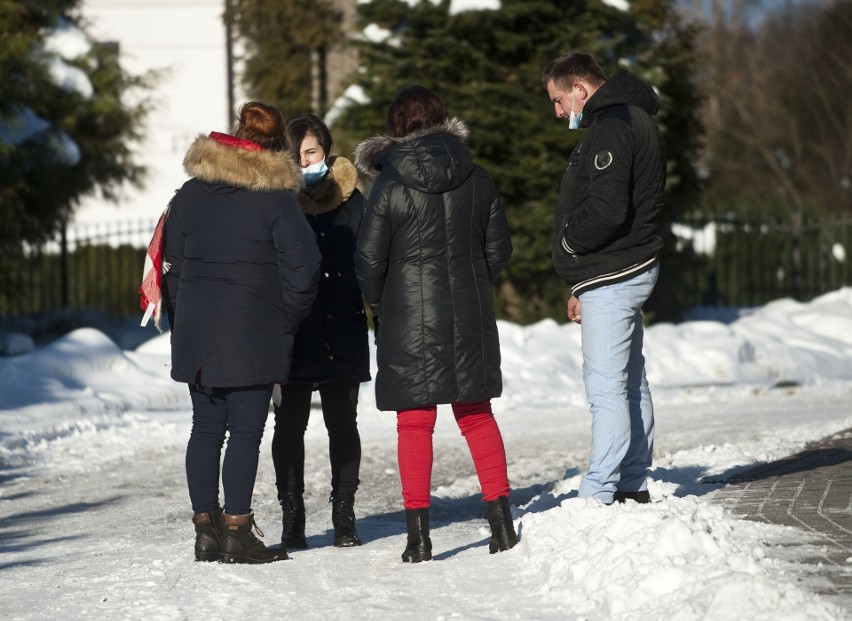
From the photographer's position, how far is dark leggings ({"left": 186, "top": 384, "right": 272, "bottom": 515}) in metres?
5.37

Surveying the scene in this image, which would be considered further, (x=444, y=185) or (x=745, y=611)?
(x=444, y=185)

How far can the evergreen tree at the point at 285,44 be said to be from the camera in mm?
24516

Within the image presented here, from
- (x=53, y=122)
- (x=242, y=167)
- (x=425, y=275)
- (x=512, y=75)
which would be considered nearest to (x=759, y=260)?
(x=512, y=75)

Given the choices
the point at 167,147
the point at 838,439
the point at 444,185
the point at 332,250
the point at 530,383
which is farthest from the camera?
the point at 167,147

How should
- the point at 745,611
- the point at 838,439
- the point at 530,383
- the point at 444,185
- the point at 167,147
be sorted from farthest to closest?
the point at 167,147 → the point at 530,383 → the point at 838,439 → the point at 444,185 → the point at 745,611

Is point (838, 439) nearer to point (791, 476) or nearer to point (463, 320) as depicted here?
point (791, 476)

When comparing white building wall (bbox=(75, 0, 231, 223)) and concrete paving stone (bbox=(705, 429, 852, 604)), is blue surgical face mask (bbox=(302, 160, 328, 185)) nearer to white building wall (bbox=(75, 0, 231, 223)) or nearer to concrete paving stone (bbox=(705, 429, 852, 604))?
concrete paving stone (bbox=(705, 429, 852, 604))

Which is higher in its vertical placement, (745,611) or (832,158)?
(832,158)

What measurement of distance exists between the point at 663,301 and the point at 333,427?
41.8 ft

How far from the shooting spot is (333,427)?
588 centimetres

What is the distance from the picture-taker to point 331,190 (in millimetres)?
5871

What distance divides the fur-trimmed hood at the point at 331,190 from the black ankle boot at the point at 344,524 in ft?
3.98

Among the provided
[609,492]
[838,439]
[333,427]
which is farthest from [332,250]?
[838,439]

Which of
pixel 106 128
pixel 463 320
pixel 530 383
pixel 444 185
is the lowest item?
pixel 530 383
